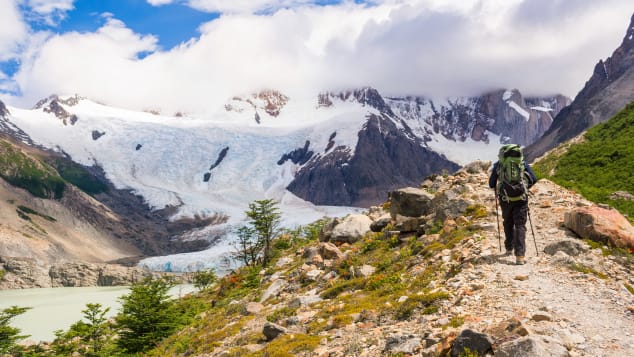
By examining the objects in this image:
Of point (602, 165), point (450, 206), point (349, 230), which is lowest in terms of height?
point (349, 230)

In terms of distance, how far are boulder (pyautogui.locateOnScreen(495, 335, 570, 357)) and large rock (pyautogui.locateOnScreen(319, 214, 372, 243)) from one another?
50.1 ft

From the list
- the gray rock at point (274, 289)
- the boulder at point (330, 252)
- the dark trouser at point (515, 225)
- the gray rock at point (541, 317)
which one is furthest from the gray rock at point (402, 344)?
the gray rock at point (274, 289)

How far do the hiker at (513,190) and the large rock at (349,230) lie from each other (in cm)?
1057

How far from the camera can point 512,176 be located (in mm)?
11562

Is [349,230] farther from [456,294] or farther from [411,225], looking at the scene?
[456,294]

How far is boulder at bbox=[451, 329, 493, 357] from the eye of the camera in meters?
6.75

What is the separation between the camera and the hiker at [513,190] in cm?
1144

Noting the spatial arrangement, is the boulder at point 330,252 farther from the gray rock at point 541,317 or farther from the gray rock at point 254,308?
the gray rock at point 541,317

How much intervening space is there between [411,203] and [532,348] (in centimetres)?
1351

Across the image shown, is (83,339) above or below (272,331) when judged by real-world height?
below

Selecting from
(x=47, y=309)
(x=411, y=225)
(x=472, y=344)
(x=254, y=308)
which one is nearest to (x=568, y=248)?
(x=472, y=344)

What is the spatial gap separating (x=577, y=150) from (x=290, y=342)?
24517 mm

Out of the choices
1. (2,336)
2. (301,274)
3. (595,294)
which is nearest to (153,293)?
(301,274)

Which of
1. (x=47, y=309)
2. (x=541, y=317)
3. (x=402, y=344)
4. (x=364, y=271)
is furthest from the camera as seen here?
(x=47, y=309)
